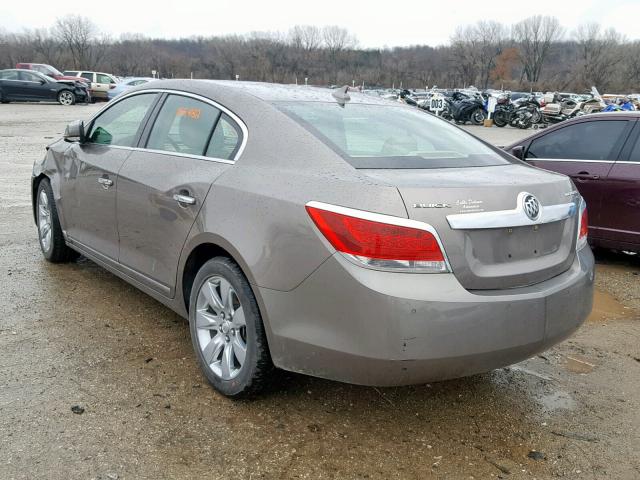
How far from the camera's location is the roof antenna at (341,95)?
3.73m

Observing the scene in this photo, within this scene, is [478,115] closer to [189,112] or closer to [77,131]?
[77,131]

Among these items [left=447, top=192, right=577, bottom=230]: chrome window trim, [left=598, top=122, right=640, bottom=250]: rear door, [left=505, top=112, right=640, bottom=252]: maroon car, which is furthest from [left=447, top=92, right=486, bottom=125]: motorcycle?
[left=447, top=192, right=577, bottom=230]: chrome window trim

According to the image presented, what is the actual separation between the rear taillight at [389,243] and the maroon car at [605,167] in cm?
318

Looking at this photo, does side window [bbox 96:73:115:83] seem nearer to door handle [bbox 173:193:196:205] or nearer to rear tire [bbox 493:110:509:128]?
rear tire [bbox 493:110:509:128]

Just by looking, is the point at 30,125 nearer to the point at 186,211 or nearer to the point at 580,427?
the point at 186,211

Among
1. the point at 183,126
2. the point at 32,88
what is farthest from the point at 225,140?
the point at 32,88

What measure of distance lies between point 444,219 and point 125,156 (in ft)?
7.60

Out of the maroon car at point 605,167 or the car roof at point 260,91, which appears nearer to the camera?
the car roof at point 260,91

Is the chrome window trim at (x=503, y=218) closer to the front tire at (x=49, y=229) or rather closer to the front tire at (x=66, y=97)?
the front tire at (x=49, y=229)

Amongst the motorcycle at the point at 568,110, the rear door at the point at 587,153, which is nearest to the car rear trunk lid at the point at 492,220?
the rear door at the point at 587,153

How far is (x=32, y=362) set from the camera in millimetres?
3492

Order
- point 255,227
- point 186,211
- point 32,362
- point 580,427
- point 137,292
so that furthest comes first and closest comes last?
1. point 137,292
2. point 32,362
3. point 186,211
4. point 580,427
5. point 255,227

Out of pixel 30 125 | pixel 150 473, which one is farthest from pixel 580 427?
pixel 30 125

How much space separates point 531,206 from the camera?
8.97 ft
